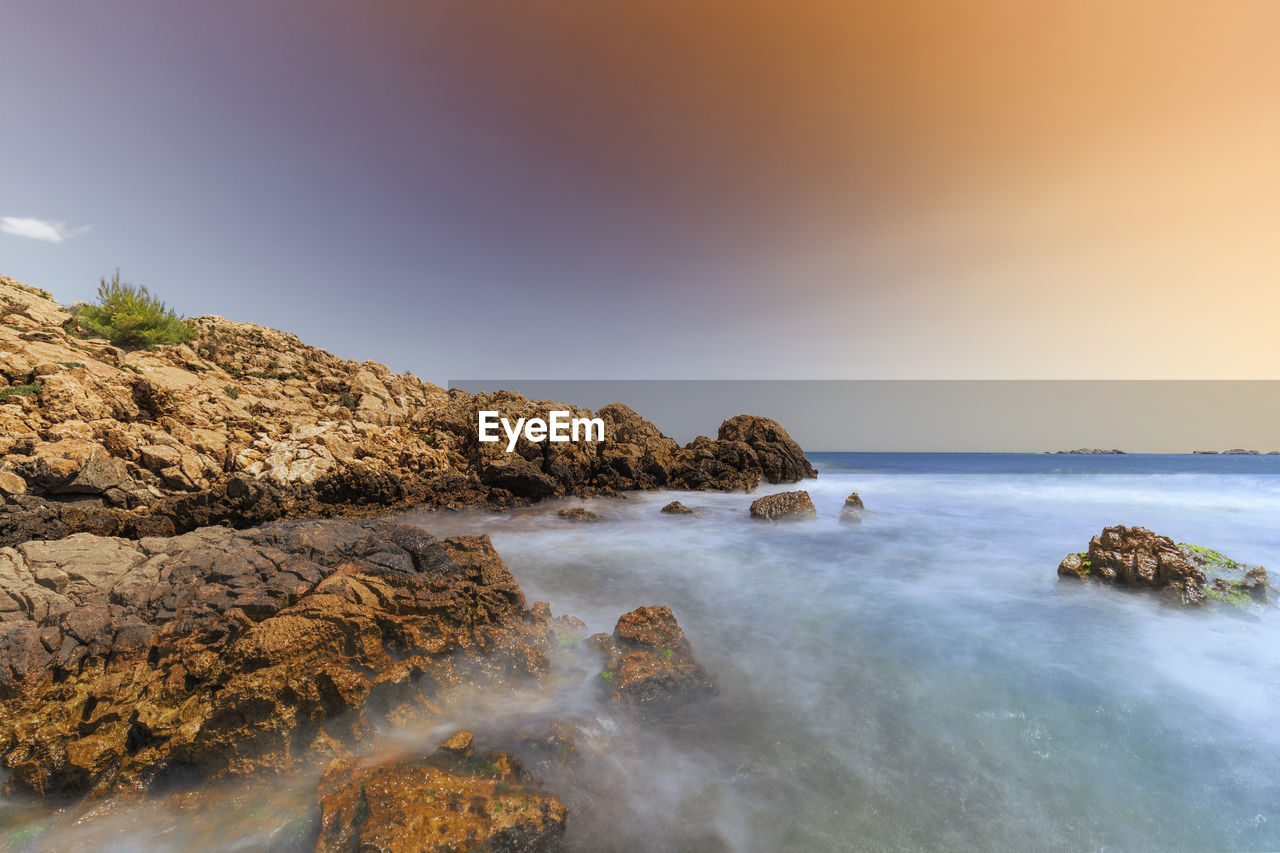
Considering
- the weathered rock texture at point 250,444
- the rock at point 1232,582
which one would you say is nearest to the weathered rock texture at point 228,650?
the weathered rock texture at point 250,444

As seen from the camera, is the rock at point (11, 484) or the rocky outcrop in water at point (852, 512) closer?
the rock at point (11, 484)

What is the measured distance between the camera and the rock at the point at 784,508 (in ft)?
49.5

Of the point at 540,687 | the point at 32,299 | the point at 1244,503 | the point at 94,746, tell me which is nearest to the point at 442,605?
the point at 540,687

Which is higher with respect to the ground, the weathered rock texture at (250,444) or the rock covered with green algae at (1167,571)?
the weathered rock texture at (250,444)

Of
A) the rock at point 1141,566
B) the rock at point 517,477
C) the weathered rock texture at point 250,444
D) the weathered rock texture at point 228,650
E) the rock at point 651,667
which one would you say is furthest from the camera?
the rock at point 517,477

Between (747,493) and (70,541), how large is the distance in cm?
2115

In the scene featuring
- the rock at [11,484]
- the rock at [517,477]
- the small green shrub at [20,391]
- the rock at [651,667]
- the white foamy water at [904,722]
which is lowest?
the white foamy water at [904,722]

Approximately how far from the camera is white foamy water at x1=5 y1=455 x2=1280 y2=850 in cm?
348

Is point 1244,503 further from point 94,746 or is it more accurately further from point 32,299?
point 32,299

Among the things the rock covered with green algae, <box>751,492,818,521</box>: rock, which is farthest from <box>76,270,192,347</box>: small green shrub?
the rock covered with green algae

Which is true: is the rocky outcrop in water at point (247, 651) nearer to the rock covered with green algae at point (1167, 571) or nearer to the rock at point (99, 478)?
the rock at point (99, 478)

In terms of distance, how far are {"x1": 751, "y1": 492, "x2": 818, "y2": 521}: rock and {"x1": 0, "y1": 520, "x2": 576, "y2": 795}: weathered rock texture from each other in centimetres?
1021

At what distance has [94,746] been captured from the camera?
3.68m

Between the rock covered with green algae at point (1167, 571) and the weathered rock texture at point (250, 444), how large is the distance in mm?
15191
